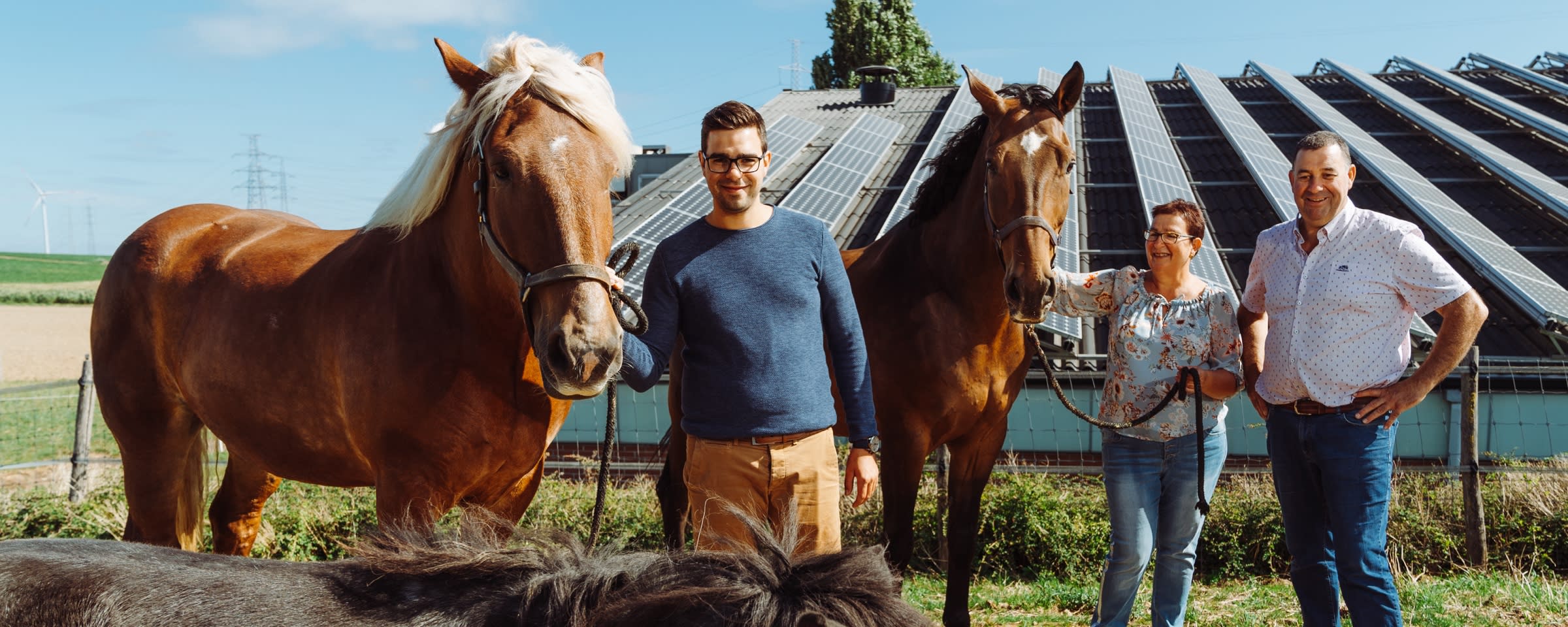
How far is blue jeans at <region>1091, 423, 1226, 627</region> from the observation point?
122 inches

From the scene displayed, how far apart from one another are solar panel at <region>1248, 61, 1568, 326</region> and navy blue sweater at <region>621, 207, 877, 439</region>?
18.0 ft

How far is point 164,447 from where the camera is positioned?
343cm

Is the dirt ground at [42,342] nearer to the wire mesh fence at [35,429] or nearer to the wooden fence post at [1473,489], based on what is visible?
the wire mesh fence at [35,429]

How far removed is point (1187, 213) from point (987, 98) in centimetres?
86

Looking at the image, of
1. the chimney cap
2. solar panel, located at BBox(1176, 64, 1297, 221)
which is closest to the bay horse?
solar panel, located at BBox(1176, 64, 1297, 221)

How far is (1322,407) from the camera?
287 cm

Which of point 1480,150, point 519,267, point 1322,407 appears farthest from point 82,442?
point 1480,150

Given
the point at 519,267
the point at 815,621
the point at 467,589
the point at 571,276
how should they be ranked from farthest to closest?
the point at 519,267 < the point at 571,276 < the point at 467,589 < the point at 815,621

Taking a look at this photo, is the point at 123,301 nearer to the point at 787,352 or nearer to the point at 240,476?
the point at 240,476

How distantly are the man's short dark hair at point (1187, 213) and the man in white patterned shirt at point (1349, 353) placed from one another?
0.27 metres

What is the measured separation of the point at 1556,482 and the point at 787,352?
5.50 meters

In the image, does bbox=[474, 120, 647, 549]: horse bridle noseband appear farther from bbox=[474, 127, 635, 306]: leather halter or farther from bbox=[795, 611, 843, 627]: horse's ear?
bbox=[795, 611, 843, 627]: horse's ear

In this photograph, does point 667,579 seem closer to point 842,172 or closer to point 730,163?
point 730,163

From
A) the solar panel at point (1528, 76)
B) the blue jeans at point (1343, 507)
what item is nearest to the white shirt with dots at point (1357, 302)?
the blue jeans at point (1343, 507)
